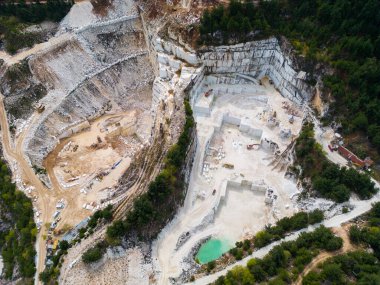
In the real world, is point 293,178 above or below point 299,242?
above

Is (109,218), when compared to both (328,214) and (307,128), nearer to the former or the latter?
(328,214)

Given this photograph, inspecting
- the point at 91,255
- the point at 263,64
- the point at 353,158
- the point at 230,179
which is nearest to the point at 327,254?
the point at 353,158

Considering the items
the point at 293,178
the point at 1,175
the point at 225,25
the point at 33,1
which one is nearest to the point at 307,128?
the point at 293,178

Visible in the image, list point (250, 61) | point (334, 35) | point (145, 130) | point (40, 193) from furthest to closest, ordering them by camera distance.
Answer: point (250, 61)
point (145, 130)
point (334, 35)
point (40, 193)

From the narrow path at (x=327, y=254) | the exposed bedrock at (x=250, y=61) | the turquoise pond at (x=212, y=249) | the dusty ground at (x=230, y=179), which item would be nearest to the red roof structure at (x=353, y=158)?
the dusty ground at (x=230, y=179)

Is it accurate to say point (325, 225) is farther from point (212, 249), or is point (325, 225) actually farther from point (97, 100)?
point (97, 100)

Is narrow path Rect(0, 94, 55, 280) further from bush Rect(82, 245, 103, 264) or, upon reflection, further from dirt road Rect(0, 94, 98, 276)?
bush Rect(82, 245, 103, 264)

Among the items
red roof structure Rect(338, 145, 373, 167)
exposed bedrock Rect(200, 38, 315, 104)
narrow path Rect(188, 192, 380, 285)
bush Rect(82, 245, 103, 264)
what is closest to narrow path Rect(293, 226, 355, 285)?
narrow path Rect(188, 192, 380, 285)

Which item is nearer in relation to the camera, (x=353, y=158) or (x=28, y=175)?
(x=353, y=158)

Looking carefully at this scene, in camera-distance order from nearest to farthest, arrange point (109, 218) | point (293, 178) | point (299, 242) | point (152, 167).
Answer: point (299, 242) → point (109, 218) → point (152, 167) → point (293, 178)
